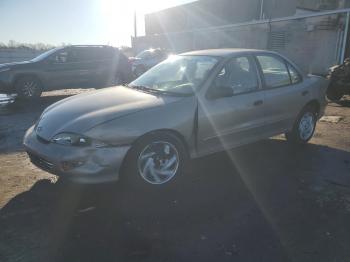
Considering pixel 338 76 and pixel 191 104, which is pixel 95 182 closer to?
pixel 191 104

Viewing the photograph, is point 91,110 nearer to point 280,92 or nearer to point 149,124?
point 149,124

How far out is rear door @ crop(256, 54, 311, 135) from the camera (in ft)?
16.4

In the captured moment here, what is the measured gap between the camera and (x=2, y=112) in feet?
29.0

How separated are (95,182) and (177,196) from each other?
949mm

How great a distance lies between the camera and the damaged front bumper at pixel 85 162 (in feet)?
11.4

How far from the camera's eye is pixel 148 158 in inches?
151

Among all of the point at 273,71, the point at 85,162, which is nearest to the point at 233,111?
the point at 273,71

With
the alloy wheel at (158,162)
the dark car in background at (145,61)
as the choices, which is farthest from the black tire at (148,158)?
the dark car in background at (145,61)

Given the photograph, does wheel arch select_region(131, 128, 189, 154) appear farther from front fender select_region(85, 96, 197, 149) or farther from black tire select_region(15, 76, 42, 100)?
black tire select_region(15, 76, 42, 100)

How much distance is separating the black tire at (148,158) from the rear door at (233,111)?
1.11 feet

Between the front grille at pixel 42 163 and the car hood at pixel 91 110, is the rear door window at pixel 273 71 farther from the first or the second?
the front grille at pixel 42 163

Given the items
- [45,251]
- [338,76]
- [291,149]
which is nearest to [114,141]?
[45,251]

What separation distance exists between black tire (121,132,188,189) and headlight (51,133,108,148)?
0.36m

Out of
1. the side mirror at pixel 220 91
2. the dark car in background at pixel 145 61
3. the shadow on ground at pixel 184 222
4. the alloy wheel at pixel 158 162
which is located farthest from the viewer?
the dark car in background at pixel 145 61
